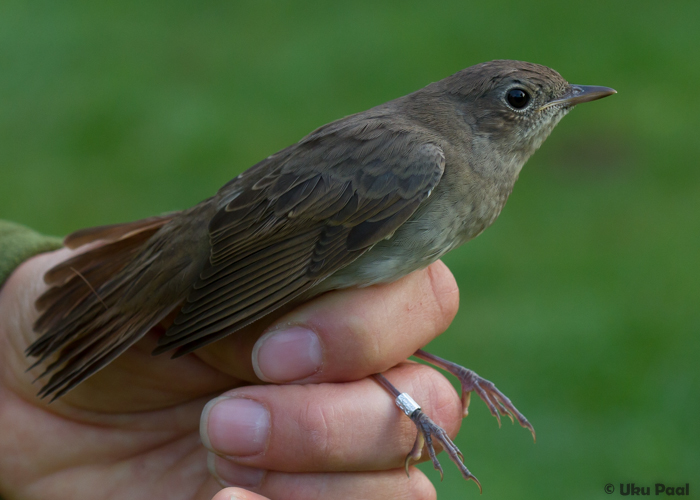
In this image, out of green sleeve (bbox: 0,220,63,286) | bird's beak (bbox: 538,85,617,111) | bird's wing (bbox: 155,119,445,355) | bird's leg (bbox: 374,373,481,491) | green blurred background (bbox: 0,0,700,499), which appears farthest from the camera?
green blurred background (bbox: 0,0,700,499)

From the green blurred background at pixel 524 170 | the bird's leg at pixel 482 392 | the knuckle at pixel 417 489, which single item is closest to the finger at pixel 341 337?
the bird's leg at pixel 482 392

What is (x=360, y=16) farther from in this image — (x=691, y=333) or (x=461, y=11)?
(x=691, y=333)

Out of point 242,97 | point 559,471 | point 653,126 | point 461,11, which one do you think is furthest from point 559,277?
point 461,11

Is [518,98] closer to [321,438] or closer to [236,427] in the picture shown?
[321,438]

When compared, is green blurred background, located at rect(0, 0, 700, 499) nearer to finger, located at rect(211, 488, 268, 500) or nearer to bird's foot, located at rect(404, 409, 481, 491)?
bird's foot, located at rect(404, 409, 481, 491)

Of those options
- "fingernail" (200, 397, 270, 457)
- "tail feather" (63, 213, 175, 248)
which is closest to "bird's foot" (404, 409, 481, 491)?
"fingernail" (200, 397, 270, 457)

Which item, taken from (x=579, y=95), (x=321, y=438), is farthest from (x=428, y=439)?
(x=579, y=95)
